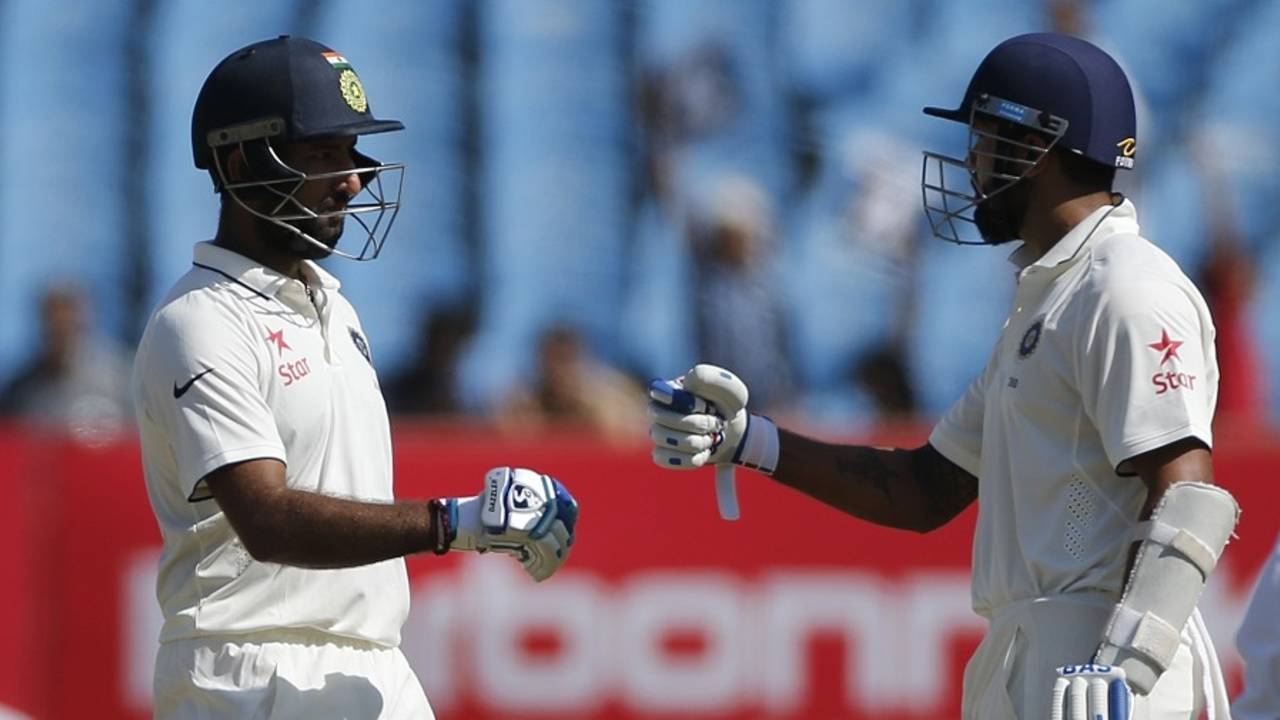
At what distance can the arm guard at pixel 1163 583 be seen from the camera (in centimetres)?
408

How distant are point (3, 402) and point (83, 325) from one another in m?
0.47

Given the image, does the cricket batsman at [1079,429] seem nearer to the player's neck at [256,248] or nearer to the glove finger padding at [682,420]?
the glove finger padding at [682,420]

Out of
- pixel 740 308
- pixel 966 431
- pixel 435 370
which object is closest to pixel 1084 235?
pixel 966 431

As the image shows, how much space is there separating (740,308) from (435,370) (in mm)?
1386

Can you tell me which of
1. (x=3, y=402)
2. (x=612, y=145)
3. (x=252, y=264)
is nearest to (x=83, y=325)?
(x=3, y=402)

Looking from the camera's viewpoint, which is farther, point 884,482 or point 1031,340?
point 884,482

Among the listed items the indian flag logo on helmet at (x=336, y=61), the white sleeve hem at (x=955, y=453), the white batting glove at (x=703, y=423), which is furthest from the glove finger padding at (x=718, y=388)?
the indian flag logo on helmet at (x=336, y=61)

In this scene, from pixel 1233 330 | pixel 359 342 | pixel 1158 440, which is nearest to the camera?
pixel 1158 440

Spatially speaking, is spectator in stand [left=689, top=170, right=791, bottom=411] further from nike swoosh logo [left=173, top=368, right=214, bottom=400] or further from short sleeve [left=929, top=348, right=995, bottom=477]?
nike swoosh logo [left=173, top=368, right=214, bottom=400]

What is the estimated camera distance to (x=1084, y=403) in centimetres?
430

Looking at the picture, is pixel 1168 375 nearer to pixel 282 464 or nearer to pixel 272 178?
pixel 282 464

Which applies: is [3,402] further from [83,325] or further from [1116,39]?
[1116,39]

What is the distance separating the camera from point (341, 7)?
33.4ft

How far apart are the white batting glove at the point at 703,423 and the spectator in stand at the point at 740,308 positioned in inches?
164
